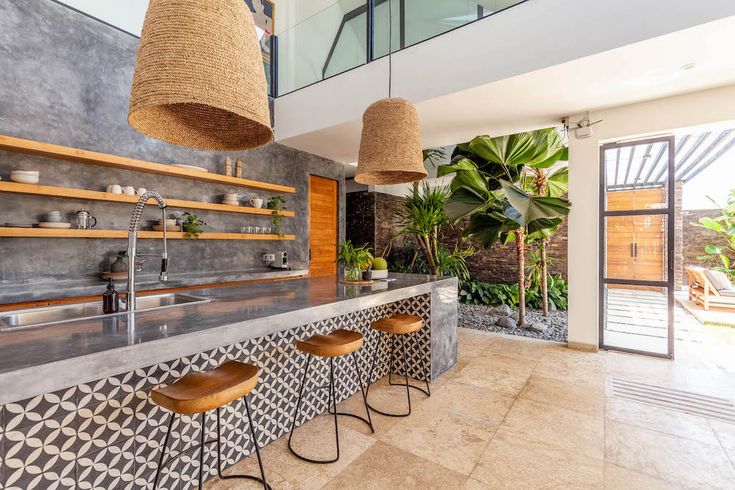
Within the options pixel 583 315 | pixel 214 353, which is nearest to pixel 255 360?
pixel 214 353

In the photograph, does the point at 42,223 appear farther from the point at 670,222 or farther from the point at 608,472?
the point at 670,222

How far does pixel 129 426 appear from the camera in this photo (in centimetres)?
155

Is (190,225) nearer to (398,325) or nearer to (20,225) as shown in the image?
(20,225)

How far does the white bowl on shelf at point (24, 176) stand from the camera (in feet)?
9.29

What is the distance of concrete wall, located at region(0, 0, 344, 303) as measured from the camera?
298 centimetres

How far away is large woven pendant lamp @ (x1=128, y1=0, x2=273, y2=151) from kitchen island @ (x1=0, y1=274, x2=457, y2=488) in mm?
803

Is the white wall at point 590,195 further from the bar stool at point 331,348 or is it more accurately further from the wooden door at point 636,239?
the bar stool at point 331,348

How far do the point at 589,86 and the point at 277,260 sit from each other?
13.4 feet

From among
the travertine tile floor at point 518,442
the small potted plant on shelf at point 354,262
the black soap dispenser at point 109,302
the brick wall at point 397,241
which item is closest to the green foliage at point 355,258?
the small potted plant on shelf at point 354,262

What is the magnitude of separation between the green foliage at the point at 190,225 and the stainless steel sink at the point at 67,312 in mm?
1951

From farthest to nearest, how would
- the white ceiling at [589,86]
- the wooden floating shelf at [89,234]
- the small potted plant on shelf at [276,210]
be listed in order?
the small potted plant on shelf at [276,210]
the wooden floating shelf at [89,234]
the white ceiling at [589,86]

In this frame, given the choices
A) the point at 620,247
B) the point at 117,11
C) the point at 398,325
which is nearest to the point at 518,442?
the point at 398,325

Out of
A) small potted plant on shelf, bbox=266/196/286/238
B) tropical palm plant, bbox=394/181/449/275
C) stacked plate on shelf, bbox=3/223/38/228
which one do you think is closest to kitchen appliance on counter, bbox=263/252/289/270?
small potted plant on shelf, bbox=266/196/286/238

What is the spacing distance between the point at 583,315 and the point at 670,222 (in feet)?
4.25
